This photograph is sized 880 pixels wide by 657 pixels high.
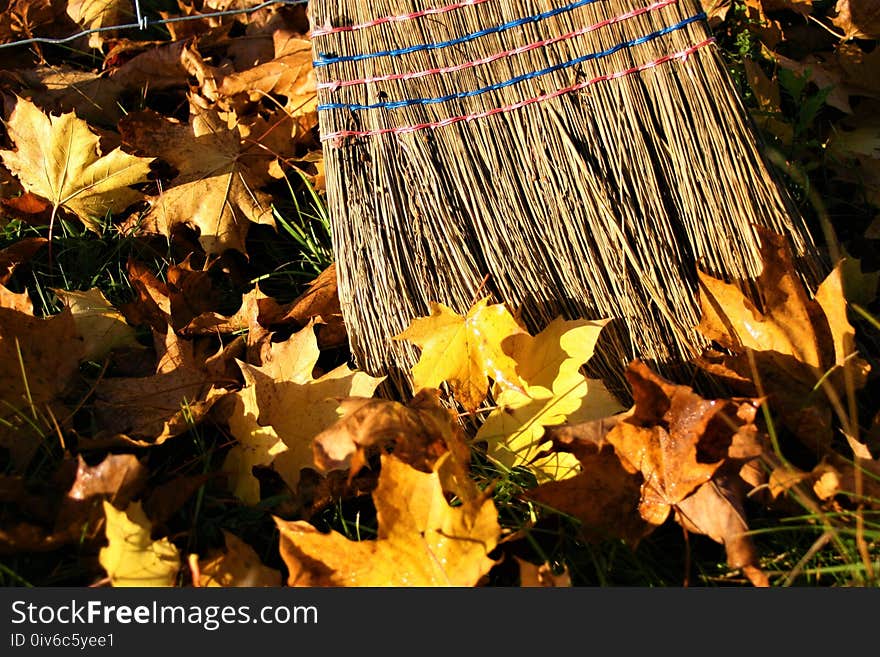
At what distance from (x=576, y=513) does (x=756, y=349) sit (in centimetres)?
48

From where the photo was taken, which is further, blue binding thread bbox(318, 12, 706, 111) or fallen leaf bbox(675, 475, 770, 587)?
blue binding thread bbox(318, 12, 706, 111)

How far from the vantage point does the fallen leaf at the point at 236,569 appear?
4.65ft

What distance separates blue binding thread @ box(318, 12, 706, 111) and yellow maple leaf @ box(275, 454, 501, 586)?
0.72 metres

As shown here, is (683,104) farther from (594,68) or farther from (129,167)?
(129,167)

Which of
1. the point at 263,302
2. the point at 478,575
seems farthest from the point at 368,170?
the point at 478,575

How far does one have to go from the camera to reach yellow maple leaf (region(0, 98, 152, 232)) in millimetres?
2035

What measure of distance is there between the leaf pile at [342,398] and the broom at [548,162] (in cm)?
7

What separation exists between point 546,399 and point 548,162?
47 centimetres

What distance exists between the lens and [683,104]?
64.7 inches

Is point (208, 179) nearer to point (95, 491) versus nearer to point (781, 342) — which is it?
point (95, 491)

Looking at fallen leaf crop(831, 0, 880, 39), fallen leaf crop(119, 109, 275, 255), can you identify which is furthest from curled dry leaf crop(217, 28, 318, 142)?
fallen leaf crop(831, 0, 880, 39)

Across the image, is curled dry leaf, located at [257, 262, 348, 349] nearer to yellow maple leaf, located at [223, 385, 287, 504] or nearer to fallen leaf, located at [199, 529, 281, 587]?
yellow maple leaf, located at [223, 385, 287, 504]

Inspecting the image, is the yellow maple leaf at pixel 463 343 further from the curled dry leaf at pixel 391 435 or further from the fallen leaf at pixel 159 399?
the fallen leaf at pixel 159 399

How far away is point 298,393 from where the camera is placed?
66.7 inches
